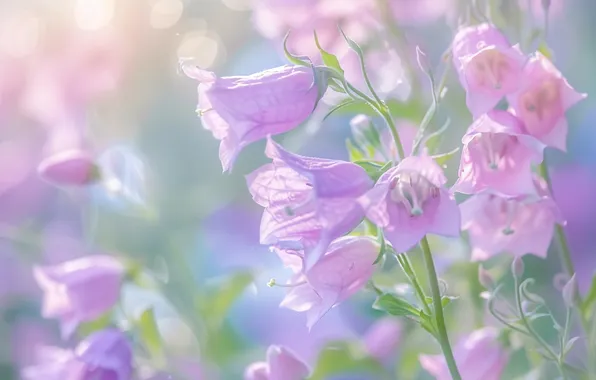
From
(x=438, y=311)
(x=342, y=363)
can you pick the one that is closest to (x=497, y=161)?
(x=438, y=311)

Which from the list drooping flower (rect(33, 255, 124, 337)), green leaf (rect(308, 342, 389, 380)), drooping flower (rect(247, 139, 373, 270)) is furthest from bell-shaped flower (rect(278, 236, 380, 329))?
drooping flower (rect(33, 255, 124, 337))

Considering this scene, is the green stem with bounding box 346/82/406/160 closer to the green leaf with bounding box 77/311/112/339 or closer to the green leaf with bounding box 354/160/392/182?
the green leaf with bounding box 354/160/392/182

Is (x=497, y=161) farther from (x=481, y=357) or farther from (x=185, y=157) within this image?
(x=185, y=157)

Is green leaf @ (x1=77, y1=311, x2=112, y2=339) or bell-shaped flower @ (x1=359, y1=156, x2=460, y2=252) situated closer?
bell-shaped flower @ (x1=359, y1=156, x2=460, y2=252)

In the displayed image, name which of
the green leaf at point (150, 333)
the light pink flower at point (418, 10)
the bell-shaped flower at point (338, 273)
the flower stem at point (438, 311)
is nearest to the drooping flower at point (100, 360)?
the green leaf at point (150, 333)

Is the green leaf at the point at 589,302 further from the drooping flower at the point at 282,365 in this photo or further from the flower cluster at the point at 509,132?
the drooping flower at the point at 282,365

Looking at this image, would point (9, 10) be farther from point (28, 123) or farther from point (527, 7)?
point (527, 7)

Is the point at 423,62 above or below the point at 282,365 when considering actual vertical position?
above
